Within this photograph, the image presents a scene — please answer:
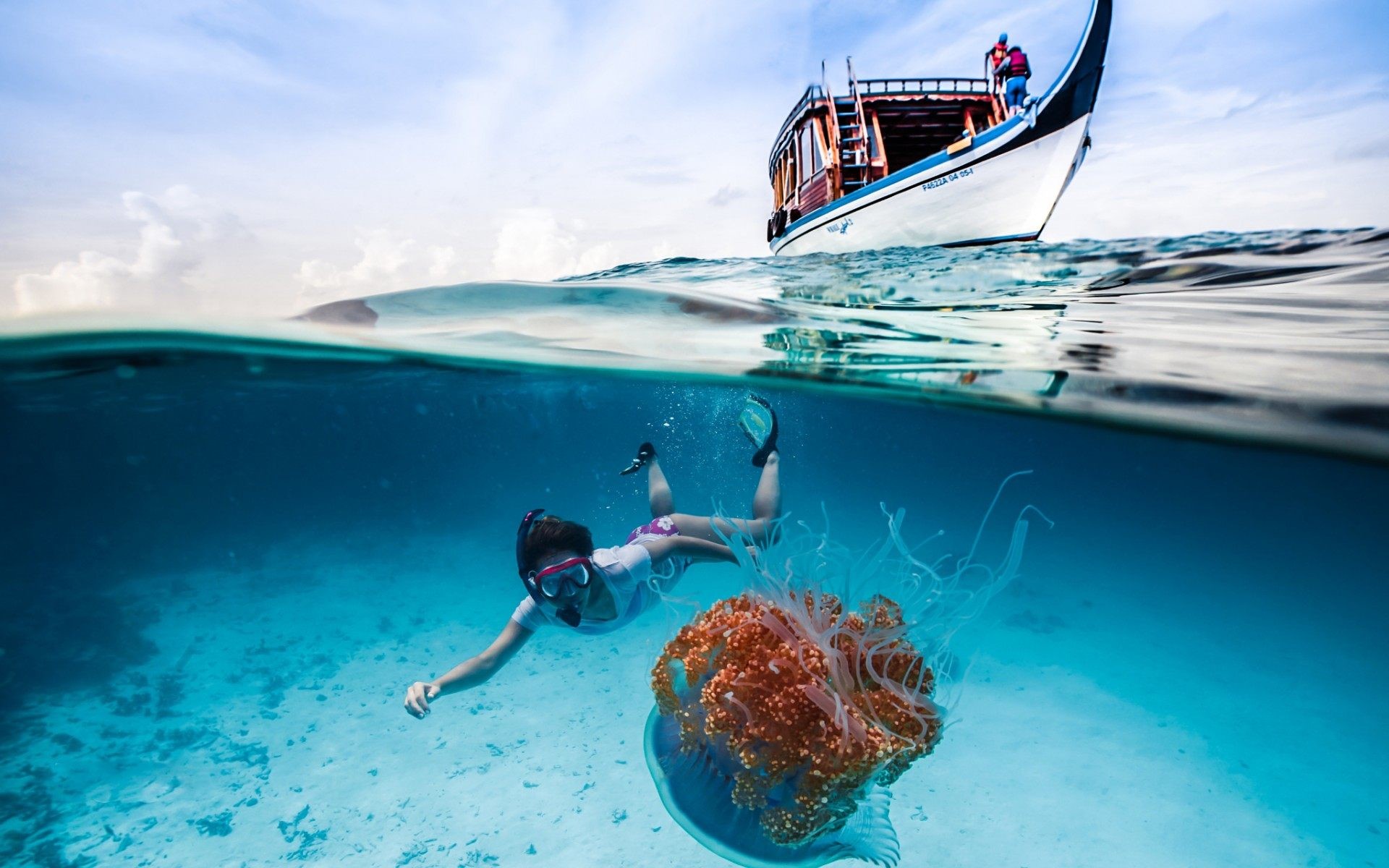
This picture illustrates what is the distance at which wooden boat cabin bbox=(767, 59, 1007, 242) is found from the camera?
1426 cm

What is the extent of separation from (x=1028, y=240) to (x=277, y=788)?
14.2 meters

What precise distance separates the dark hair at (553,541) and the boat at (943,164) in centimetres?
855

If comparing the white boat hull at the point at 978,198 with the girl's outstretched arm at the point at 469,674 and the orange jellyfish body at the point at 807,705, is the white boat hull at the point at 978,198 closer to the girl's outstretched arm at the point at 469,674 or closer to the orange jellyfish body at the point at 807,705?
the orange jellyfish body at the point at 807,705

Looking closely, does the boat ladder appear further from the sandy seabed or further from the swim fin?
the sandy seabed

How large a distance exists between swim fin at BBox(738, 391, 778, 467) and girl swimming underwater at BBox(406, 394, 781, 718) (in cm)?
182

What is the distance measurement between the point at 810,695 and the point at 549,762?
6888 mm

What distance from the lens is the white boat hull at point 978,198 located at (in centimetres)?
973

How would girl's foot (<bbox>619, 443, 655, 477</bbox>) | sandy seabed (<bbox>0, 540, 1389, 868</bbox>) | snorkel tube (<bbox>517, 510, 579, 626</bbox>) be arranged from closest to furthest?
snorkel tube (<bbox>517, 510, 579, 626</bbox>) < sandy seabed (<bbox>0, 540, 1389, 868</bbox>) < girl's foot (<bbox>619, 443, 655, 477</bbox>)

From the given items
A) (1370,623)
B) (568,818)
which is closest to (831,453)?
(1370,623)

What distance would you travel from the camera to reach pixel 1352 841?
7992 mm

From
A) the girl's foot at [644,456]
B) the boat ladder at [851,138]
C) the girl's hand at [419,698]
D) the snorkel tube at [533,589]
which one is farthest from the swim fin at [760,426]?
the boat ladder at [851,138]

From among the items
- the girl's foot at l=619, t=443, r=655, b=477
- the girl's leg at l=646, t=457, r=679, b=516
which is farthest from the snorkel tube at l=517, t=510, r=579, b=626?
the girl's foot at l=619, t=443, r=655, b=477

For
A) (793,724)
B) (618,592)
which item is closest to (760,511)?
(618,592)

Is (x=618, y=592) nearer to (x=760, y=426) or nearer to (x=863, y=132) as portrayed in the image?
(x=760, y=426)
